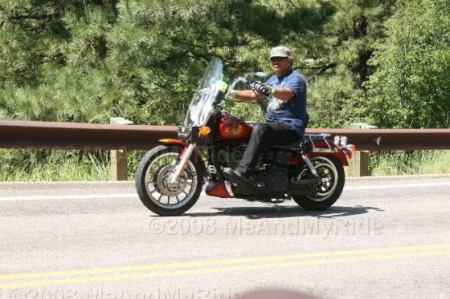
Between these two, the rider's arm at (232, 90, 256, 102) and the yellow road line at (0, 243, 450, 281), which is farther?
the rider's arm at (232, 90, 256, 102)

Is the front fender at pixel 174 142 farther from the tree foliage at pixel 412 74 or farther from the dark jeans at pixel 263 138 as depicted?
the tree foliage at pixel 412 74

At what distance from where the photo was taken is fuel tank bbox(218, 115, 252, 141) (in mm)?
7371

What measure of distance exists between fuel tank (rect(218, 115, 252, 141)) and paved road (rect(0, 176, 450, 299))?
793 mm

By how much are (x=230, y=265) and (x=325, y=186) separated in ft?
8.81

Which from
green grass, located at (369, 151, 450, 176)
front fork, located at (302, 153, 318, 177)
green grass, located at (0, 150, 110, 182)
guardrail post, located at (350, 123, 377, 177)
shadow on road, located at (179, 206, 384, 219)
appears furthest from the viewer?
green grass, located at (369, 151, 450, 176)

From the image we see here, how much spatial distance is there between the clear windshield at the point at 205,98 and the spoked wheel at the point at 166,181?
1.08 ft

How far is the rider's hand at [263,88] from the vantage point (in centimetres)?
729

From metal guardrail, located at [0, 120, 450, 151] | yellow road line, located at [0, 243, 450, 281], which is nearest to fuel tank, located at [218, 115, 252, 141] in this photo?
yellow road line, located at [0, 243, 450, 281]

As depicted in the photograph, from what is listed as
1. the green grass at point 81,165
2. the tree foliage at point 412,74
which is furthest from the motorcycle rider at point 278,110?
the tree foliage at point 412,74

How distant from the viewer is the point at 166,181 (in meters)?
7.21

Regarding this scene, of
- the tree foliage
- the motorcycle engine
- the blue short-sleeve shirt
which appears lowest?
the motorcycle engine

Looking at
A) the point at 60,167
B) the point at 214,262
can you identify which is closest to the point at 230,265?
the point at 214,262

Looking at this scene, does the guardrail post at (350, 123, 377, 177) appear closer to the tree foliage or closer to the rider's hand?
the rider's hand

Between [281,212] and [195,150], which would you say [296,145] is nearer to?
[281,212]
